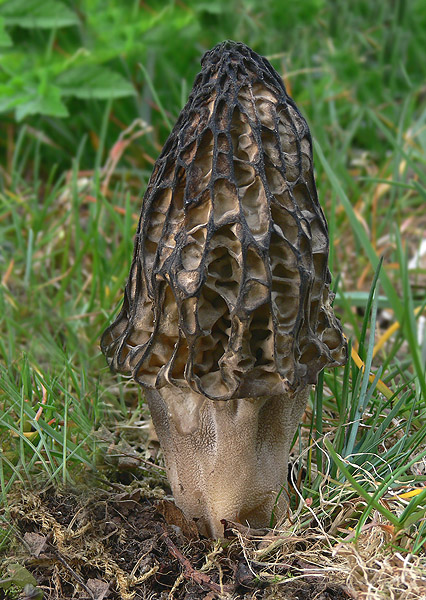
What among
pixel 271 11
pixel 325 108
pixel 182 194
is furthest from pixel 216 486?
pixel 271 11

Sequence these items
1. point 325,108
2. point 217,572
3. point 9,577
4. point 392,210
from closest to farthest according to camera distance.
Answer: point 9,577 → point 217,572 → point 392,210 → point 325,108

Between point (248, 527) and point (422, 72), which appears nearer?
point (248, 527)

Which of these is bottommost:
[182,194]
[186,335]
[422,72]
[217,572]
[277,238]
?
[217,572]

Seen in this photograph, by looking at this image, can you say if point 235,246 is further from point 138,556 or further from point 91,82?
point 91,82

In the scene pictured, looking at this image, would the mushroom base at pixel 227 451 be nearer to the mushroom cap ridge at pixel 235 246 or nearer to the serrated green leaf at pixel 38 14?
the mushroom cap ridge at pixel 235 246

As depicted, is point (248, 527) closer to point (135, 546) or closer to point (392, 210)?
point (135, 546)

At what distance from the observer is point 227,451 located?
212cm

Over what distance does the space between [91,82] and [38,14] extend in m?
0.58

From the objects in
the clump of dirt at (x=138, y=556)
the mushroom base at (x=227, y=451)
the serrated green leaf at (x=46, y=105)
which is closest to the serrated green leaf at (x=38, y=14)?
the serrated green leaf at (x=46, y=105)

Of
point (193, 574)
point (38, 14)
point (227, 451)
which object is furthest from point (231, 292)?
point (38, 14)

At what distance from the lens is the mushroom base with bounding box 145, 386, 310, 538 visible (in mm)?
2109

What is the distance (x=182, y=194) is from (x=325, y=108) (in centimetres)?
350

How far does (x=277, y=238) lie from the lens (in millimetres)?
1968

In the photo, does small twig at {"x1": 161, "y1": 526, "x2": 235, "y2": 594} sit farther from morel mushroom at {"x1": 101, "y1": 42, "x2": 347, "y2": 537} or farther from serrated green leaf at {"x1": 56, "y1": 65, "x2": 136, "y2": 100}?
serrated green leaf at {"x1": 56, "y1": 65, "x2": 136, "y2": 100}
